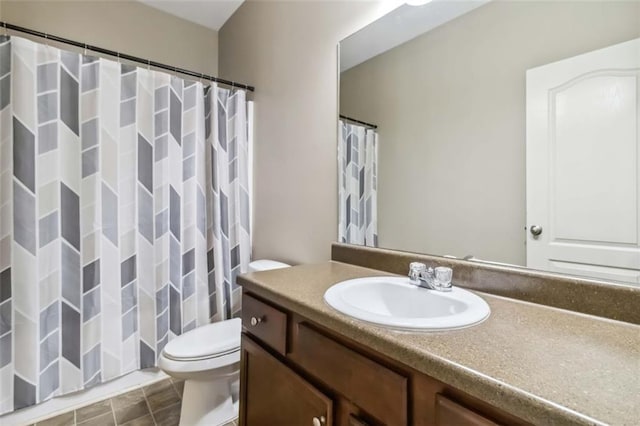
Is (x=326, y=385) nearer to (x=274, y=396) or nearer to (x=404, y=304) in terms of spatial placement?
(x=274, y=396)

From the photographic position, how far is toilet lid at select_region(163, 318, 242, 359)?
4.50ft

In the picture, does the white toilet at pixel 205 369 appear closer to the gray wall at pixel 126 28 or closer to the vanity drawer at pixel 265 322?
the vanity drawer at pixel 265 322

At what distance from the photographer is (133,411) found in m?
1.61

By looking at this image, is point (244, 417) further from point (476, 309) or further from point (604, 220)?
point (604, 220)

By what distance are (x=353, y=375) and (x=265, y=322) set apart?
394 mm

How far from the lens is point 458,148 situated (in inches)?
43.8

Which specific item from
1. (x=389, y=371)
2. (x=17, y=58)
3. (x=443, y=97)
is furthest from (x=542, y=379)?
(x=17, y=58)

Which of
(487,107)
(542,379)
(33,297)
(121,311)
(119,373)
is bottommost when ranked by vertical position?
(119,373)

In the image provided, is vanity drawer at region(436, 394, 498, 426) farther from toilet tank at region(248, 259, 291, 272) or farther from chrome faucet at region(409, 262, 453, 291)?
toilet tank at region(248, 259, 291, 272)

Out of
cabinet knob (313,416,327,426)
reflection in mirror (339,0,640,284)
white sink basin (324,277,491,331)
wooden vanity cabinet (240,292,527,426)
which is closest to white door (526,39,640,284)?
reflection in mirror (339,0,640,284)

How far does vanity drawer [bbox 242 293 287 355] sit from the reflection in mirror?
0.60m

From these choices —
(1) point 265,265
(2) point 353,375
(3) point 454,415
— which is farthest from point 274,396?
(1) point 265,265

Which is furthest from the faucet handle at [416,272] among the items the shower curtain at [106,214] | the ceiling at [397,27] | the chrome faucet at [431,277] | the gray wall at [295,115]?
the shower curtain at [106,214]

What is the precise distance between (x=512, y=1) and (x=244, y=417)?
1697 mm
